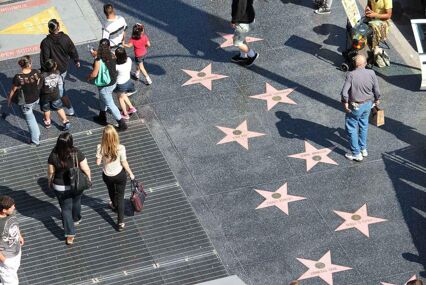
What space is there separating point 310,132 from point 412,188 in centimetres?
216

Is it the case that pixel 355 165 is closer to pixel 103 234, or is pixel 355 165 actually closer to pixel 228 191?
pixel 228 191

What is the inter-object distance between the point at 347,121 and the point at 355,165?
79 centimetres

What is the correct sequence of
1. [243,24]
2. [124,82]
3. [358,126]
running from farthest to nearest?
[243,24], [124,82], [358,126]

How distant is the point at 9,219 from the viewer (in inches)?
545

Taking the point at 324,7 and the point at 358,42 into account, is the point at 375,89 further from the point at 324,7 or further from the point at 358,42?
the point at 324,7

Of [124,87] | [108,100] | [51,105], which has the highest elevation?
Answer: [124,87]

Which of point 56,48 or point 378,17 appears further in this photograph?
point 378,17

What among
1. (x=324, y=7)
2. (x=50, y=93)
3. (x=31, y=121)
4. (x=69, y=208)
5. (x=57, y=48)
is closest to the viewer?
(x=69, y=208)

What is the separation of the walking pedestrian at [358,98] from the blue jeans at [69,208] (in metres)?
4.48

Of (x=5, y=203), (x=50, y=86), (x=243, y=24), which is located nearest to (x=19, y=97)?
(x=50, y=86)

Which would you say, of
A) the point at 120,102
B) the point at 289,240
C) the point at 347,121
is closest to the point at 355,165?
the point at 347,121

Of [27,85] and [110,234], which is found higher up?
[27,85]

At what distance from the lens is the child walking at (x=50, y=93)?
55.2ft

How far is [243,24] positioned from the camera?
19.2 meters
